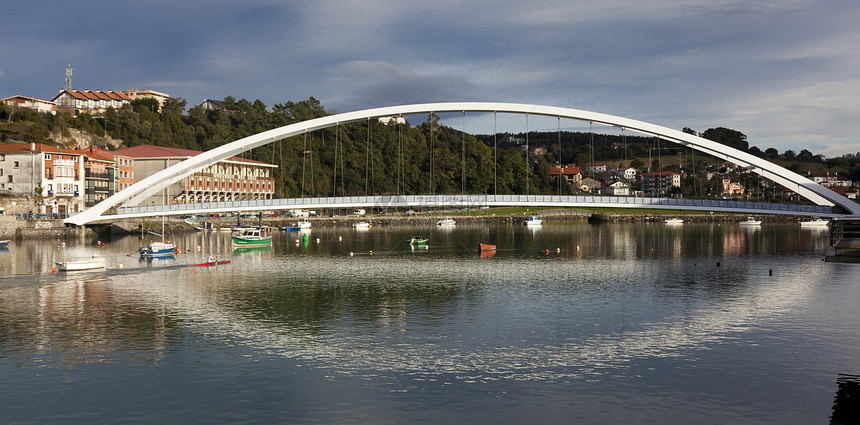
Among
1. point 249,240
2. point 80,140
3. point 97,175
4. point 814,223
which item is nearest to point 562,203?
point 249,240

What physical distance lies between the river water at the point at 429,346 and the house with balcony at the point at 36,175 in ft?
144

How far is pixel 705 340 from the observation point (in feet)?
83.1

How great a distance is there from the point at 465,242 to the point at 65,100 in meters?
107

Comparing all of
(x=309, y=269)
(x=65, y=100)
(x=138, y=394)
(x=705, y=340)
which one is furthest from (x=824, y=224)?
(x=65, y=100)

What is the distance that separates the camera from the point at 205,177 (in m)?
107

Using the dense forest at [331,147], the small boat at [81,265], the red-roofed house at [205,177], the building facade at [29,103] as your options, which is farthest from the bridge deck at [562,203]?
the building facade at [29,103]

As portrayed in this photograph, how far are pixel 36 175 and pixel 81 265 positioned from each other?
49304 millimetres

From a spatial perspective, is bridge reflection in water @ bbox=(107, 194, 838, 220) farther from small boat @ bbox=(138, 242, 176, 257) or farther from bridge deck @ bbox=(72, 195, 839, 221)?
small boat @ bbox=(138, 242, 176, 257)

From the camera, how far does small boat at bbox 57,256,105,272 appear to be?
46.8m

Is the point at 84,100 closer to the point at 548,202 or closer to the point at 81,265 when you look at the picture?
the point at 81,265

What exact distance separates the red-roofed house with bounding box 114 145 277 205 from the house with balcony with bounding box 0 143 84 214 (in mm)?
11888

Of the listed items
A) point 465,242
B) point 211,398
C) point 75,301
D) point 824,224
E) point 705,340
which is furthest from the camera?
point 824,224

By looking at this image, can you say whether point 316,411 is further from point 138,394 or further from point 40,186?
point 40,186

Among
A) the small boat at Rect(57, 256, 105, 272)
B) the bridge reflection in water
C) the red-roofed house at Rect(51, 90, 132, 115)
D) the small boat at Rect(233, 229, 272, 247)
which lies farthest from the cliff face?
the small boat at Rect(57, 256, 105, 272)
